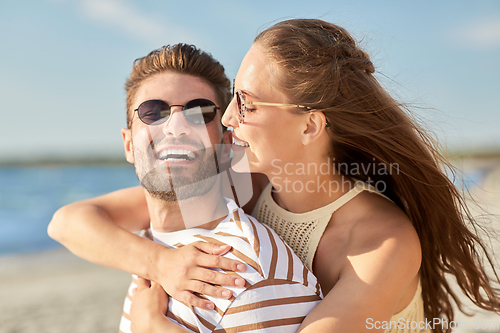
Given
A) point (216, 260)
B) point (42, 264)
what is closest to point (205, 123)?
point (216, 260)

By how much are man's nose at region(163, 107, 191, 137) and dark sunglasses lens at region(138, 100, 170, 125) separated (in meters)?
0.05

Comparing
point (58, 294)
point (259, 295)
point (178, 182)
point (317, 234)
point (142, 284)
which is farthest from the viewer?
point (58, 294)

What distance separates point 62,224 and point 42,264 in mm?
6806

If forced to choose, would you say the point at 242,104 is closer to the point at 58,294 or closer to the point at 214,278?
the point at 214,278

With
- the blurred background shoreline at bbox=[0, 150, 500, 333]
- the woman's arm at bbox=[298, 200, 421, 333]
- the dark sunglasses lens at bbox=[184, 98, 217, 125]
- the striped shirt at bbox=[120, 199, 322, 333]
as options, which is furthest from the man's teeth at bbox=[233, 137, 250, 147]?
the blurred background shoreline at bbox=[0, 150, 500, 333]

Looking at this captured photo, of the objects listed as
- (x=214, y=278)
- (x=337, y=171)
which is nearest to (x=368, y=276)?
(x=214, y=278)

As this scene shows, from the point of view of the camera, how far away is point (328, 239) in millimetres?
2238

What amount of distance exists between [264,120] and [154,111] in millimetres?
762

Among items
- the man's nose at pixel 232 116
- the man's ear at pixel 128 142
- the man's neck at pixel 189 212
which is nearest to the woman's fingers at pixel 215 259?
the man's neck at pixel 189 212

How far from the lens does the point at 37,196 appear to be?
60.0ft

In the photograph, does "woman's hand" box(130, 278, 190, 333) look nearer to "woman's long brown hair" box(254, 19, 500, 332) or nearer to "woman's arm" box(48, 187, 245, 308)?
"woman's arm" box(48, 187, 245, 308)

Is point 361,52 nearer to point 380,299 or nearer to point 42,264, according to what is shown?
point 380,299

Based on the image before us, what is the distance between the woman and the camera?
84.2 inches

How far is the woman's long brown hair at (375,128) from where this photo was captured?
225cm
